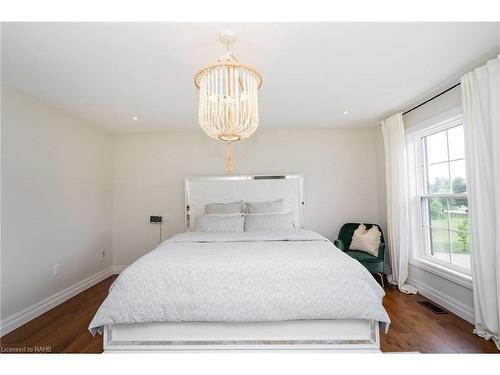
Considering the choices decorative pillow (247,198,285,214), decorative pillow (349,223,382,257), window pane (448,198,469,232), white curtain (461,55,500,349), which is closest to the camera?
white curtain (461,55,500,349)

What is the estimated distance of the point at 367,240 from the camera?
324 cm

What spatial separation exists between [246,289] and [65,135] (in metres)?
2.88

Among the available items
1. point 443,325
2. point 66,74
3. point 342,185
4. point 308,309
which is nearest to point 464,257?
point 443,325

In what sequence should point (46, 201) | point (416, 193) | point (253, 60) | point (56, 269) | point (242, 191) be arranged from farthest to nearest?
1. point (242, 191)
2. point (416, 193)
3. point (56, 269)
4. point (46, 201)
5. point (253, 60)

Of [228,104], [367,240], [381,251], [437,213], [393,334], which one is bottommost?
[393,334]

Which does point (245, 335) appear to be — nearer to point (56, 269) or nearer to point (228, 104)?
point (228, 104)

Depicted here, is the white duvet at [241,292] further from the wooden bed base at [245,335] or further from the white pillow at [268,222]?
the white pillow at [268,222]

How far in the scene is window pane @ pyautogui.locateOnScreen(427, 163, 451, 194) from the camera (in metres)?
2.73

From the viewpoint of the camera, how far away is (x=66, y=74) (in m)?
2.09

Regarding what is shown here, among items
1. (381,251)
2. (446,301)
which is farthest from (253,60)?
(446,301)

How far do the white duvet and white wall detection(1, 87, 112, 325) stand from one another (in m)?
1.36

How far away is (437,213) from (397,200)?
0.43 meters

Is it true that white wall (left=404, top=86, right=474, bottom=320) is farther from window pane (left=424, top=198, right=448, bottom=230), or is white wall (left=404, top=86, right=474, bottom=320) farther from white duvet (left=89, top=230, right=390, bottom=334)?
white duvet (left=89, top=230, right=390, bottom=334)

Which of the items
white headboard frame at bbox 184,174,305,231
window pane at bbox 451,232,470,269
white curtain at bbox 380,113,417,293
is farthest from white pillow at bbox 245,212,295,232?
window pane at bbox 451,232,470,269
